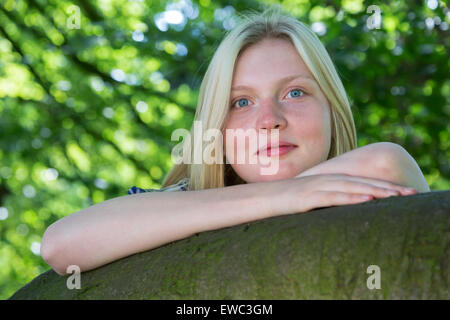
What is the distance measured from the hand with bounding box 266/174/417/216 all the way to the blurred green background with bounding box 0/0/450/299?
2.95 m

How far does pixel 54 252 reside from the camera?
1.55 meters

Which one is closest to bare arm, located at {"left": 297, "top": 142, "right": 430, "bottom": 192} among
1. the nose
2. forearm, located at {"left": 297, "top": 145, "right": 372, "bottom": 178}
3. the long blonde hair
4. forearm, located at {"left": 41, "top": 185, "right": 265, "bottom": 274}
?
forearm, located at {"left": 297, "top": 145, "right": 372, "bottom": 178}

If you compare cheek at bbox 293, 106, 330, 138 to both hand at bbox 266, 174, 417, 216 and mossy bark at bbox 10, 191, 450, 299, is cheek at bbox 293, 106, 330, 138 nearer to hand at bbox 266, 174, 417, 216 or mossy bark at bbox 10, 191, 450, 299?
hand at bbox 266, 174, 417, 216

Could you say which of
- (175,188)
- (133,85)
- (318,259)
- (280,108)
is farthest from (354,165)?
(133,85)

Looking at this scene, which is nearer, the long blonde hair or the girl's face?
the girl's face

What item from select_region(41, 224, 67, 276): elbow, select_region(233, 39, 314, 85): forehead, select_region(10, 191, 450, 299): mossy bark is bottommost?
select_region(10, 191, 450, 299): mossy bark

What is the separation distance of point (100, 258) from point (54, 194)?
5.44 metres

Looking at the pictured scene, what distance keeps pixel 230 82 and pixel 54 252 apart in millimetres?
1045

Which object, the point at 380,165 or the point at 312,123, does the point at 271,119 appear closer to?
the point at 312,123

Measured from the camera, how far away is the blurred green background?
4.54m

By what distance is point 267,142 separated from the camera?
6.76ft

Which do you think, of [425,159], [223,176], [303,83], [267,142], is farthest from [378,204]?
[425,159]
